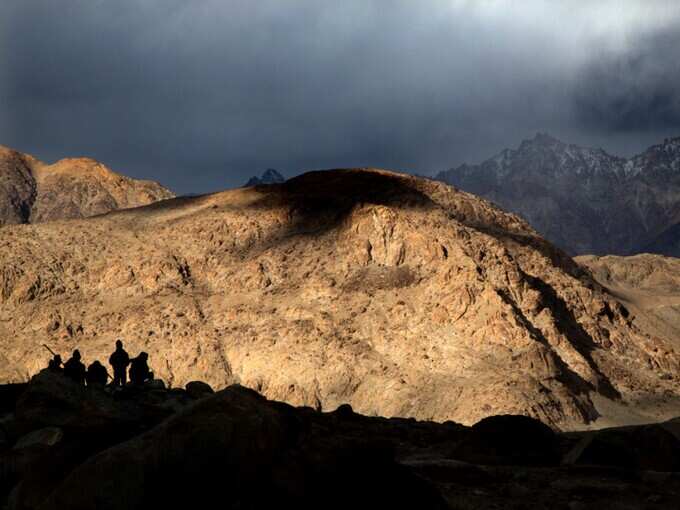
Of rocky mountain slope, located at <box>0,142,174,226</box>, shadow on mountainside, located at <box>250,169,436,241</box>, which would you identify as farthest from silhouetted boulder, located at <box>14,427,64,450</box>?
rocky mountain slope, located at <box>0,142,174,226</box>

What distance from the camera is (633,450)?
40.8 feet

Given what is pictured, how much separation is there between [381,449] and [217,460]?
2.01m

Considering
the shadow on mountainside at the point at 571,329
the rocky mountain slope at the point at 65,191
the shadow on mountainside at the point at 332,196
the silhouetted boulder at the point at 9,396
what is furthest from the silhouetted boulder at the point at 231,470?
the rocky mountain slope at the point at 65,191

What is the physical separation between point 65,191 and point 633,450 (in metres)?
138

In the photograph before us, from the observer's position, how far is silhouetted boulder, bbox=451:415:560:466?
13070mm

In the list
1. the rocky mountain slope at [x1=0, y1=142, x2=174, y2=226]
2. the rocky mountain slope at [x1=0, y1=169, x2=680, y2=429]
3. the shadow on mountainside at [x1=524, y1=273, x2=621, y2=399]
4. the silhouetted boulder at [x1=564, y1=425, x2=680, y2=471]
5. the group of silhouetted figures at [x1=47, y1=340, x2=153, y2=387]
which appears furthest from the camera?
the rocky mountain slope at [x1=0, y1=142, x2=174, y2=226]

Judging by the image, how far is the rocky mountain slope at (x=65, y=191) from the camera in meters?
132

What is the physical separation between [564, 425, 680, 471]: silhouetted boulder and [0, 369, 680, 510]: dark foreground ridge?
0.12 ft

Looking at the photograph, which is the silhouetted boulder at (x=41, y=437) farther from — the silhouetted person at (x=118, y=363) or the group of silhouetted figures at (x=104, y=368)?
the silhouetted person at (x=118, y=363)

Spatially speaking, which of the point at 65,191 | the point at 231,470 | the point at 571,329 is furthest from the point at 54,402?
the point at 65,191

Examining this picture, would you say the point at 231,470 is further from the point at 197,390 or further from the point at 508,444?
the point at 197,390

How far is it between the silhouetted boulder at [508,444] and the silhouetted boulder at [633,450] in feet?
2.85

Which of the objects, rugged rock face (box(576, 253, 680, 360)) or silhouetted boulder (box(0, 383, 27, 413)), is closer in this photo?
silhouetted boulder (box(0, 383, 27, 413))

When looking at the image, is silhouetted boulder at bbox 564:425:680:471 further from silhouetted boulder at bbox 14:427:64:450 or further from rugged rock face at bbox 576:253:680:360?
rugged rock face at bbox 576:253:680:360
